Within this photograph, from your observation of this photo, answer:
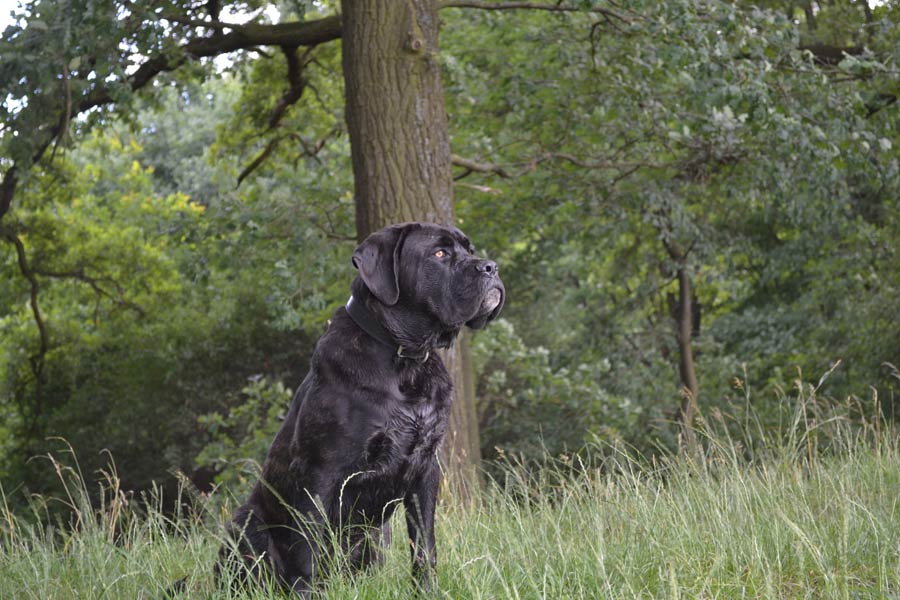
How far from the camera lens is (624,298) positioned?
1888 centimetres

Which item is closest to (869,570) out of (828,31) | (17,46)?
(17,46)

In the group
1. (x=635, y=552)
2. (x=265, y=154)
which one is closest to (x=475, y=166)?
(x=265, y=154)

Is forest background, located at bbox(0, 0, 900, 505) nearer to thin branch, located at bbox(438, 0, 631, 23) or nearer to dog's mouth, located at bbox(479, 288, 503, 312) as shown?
thin branch, located at bbox(438, 0, 631, 23)

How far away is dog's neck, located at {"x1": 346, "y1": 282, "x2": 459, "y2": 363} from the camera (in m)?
4.43

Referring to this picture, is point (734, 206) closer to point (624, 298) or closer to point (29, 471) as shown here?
point (624, 298)

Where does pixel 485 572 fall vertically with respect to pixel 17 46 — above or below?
below

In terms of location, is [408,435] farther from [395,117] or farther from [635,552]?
[395,117]

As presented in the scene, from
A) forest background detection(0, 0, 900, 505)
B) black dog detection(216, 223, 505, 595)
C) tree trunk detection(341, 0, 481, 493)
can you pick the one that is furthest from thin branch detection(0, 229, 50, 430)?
black dog detection(216, 223, 505, 595)

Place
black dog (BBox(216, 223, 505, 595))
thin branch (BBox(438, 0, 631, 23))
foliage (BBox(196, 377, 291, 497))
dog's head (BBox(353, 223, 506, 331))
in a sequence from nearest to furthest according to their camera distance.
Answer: black dog (BBox(216, 223, 505, 595)) → dog's head (BBox(353, 223, 506, 331)) → thin branch (BBox(438, 0, 631, 23)) → foliage (BBox(196, 377, 291, 497))

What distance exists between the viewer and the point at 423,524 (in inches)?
172

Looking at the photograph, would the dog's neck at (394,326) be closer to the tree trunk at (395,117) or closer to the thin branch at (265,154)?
the tree trunk at (395,117)

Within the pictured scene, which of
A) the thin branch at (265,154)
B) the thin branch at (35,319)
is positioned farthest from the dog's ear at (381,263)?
the thin branch at (35,319)

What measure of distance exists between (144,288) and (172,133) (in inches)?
788

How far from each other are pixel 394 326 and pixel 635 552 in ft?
4.22
